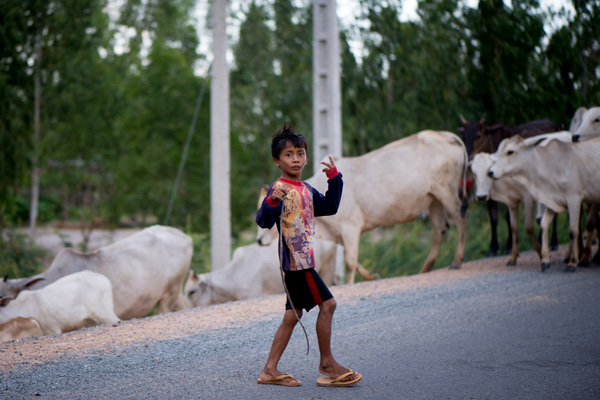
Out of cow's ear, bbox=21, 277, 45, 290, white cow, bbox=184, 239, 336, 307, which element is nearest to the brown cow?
white cow, bbox=184, 239, 336, 307

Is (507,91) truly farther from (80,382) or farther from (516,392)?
(80,382)

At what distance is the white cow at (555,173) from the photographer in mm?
9094

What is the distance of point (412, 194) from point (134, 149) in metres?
10.4

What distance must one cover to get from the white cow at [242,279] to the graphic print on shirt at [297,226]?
517 centimetres

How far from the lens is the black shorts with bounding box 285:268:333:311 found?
4355 millimetres

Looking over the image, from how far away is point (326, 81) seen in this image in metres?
12.8

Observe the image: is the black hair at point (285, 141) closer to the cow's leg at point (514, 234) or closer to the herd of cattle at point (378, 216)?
the herd of cattle at point (378, 216)

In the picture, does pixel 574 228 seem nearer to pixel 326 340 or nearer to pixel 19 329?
pixel 326 340

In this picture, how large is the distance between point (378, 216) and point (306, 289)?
5.63 meters

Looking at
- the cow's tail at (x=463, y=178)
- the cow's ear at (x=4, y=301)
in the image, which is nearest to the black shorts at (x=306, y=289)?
the cow's ear at (x=4, y=301)

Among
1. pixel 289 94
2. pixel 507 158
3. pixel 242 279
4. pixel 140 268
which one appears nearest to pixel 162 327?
pixel 140 268

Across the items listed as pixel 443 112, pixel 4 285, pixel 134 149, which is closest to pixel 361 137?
pixel 443 112

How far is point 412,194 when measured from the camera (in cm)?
999

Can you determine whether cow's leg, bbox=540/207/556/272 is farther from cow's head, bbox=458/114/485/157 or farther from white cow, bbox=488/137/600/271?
cow's head, bbox=458/114/485/157
